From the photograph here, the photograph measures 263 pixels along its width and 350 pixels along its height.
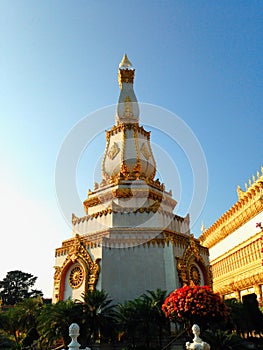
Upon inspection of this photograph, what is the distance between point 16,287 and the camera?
70062mm

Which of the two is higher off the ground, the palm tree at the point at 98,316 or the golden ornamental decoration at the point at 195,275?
the golden ornamental decoration at the point at 195,275

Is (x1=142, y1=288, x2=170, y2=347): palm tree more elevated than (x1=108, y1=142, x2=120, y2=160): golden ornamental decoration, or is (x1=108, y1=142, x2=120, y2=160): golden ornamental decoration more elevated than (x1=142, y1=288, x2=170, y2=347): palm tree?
(x1=108, y1=142, x2=120, y2=160): golden ornamental decoration

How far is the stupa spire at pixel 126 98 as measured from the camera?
33.5 meters

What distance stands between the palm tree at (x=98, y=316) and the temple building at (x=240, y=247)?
1417 cm

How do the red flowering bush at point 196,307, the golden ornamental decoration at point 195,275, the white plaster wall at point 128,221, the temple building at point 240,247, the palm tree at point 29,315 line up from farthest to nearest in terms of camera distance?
the temple building at point 240,247 < the palm tree at point 29,315 < the white plaster wall at point 128,221 < the golden ornamental decoration at point 195,275 < the red flowering bush at point 196,307

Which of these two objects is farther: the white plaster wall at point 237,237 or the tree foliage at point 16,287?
the tree foliage at point 16,287

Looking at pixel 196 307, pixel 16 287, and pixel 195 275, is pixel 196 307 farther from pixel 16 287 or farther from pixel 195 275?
pixel 16 287

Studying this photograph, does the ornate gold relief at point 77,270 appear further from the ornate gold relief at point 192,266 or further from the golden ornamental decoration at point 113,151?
the golden ornamental decoration at point 113,151

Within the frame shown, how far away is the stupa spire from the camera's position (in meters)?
33.5

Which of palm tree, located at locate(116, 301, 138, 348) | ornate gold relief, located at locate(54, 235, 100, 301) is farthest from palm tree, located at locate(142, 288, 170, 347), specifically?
ornate gold relief, located at locate(54, 235, 100, 301)

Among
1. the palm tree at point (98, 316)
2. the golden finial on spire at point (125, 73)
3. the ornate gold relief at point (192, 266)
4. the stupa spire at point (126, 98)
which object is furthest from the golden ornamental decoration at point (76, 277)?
the golden finial on spire at point (125, 73)

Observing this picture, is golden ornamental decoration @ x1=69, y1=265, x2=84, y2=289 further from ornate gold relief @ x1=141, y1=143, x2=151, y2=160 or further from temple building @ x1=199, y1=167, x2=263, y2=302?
temple building @ x1=199, y1=167, x2=263, y2=302

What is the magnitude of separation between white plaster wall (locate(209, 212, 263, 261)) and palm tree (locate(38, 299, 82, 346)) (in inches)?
768

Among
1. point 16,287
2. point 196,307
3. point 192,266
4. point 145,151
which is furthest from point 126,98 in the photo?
point 16,287
